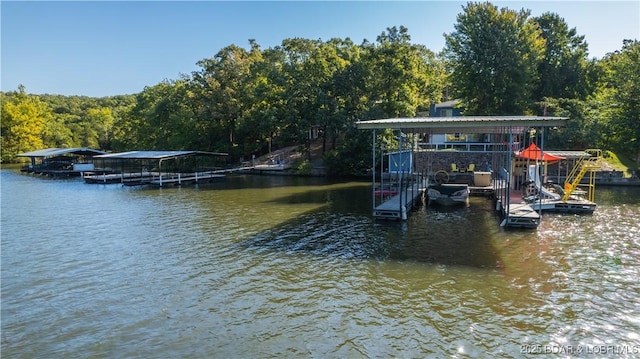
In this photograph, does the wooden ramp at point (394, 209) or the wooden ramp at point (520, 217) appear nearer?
the wooden ramp at point (520, 217)

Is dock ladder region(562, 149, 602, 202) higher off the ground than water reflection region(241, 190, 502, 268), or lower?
higher

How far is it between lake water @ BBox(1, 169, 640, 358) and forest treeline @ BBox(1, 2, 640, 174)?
56.0 ft

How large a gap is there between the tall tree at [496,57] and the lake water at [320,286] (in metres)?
19.9

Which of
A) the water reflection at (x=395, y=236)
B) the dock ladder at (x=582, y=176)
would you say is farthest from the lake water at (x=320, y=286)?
the dock ladder at (x=582, y=176)

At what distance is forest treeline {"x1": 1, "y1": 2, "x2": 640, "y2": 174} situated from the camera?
34.3 m

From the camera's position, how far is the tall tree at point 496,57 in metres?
36.1

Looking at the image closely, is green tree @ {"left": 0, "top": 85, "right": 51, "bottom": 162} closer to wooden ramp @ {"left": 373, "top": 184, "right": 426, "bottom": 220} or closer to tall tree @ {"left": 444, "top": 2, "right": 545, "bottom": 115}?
tall tree @ {"left": 444, "top": 2, "right": 545, "bottom": 115}

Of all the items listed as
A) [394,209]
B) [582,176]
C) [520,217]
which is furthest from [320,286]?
[582,176]

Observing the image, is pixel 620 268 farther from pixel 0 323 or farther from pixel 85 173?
pixel 85 173

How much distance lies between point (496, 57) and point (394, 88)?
9.81 metres

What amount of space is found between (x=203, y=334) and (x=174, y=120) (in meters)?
49.3

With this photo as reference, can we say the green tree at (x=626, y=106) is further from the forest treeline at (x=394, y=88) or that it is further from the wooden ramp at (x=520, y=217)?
the wooden ramp at (x=520, y=217)

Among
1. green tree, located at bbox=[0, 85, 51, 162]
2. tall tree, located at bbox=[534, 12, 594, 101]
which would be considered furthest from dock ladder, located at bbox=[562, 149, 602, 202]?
green tree, located at bbox=[0, 85, 51, 162]

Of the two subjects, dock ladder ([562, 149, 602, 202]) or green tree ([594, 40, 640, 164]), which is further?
green tree ([594, 40, 640, 164])
